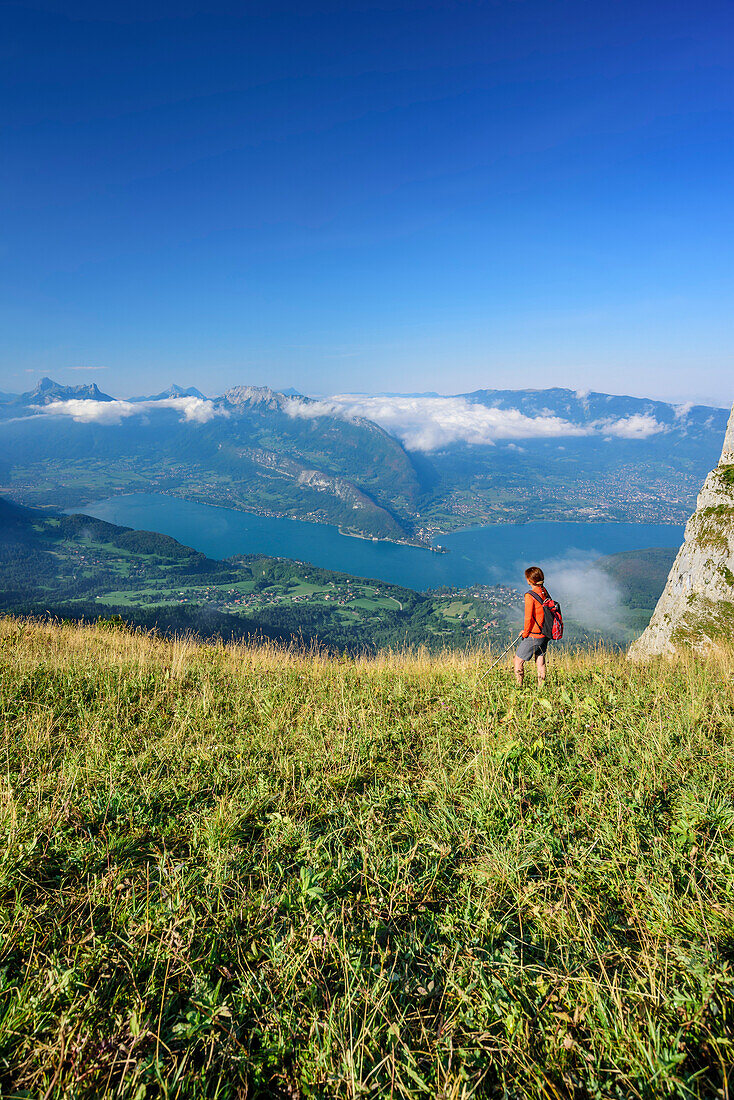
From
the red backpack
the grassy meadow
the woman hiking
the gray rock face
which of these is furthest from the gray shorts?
the gray rock face

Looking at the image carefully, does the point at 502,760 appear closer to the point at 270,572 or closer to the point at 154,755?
the point at 154,755

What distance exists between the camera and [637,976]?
92.6 inches

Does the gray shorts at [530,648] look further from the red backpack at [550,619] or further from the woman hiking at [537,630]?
the red backpack at [550,619]

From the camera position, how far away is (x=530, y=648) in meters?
6.86

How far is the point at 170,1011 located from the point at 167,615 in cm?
9841

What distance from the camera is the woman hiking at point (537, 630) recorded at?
684cm

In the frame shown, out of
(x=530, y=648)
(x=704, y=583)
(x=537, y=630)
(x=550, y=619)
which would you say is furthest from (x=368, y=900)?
(x=704, y=583)

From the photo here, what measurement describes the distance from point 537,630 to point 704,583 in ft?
33.5

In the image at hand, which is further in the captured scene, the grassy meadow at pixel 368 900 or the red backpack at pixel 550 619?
the red backpack at pixel 550 619

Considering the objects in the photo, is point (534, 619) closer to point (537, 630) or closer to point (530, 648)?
point (537, 630)

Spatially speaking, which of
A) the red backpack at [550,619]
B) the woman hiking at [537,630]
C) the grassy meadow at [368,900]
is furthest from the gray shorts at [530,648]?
the grassy meadow at [368,900]

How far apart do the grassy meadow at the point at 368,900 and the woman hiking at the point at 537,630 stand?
3.27ft

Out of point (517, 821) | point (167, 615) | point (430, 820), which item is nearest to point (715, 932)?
point (517, 821)

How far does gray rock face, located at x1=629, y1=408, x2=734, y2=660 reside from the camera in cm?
1260
